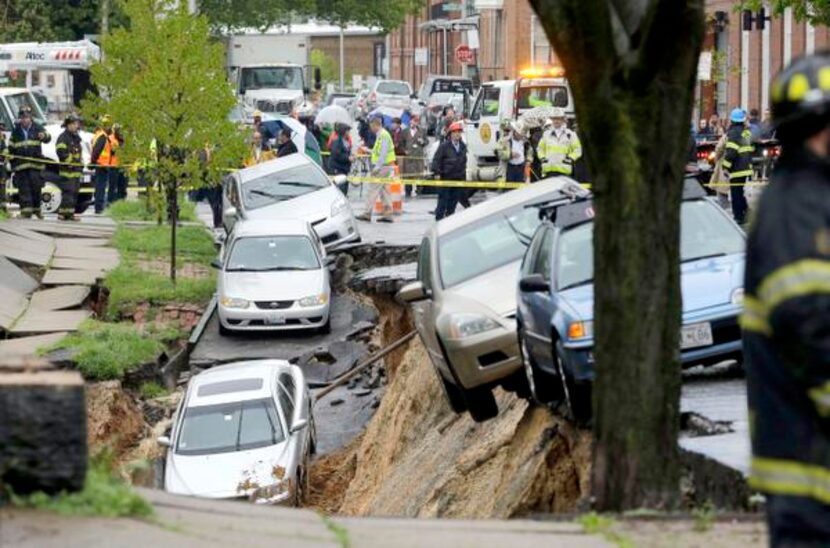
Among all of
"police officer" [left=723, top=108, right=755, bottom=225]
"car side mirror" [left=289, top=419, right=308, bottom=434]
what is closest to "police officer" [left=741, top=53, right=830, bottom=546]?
"car side mirror" [left=289, top=419, right=308, bottom=434]

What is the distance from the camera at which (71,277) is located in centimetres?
2914

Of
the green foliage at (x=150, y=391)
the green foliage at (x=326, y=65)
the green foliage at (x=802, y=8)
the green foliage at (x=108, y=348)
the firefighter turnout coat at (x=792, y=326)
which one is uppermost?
the green foliage at (x=326, y=65)

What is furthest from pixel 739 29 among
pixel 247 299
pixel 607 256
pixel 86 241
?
pixel 607 256

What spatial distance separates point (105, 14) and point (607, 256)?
162 ft

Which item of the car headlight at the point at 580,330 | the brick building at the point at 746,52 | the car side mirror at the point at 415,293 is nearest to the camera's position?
the car headlight at the point at 580,330

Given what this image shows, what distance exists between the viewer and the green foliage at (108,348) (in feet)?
77.3

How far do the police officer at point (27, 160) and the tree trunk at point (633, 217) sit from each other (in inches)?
1044

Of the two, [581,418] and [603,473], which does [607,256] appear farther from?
[581,418]

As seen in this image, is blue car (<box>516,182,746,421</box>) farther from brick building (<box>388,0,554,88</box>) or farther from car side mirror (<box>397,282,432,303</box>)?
brick building (<box>388,0,554,88</box>)

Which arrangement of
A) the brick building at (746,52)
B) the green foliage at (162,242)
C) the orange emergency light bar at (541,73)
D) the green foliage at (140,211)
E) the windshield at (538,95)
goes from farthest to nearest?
the brick building at (746,52) < the orange emergency light bar at (541,73) < the windshield at (538,95) < the green foliage at (140,211) < the green foliage at (162,242)

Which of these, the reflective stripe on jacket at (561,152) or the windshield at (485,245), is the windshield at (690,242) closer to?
the windshield at (485,245)

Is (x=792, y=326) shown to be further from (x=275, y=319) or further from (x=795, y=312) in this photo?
(x=275, y=319)

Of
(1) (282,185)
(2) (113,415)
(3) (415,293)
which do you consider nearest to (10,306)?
(2) (113,415)

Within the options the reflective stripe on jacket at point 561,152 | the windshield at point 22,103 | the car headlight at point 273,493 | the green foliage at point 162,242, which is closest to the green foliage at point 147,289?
the green foliage at point 162,242
